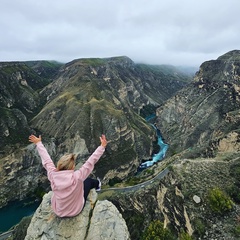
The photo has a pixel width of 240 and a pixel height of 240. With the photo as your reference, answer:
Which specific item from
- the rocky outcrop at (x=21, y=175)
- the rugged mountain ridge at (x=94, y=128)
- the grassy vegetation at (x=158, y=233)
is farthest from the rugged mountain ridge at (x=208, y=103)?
the grassy vegetation at (x=158, y=233)

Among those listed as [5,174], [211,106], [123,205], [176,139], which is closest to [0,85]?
[5,174]

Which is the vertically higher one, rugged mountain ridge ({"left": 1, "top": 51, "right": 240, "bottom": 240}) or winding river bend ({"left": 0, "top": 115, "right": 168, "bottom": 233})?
rugged mountain ridge ({"left": 1, "top": 51, "right": 240, "bottom": 240})

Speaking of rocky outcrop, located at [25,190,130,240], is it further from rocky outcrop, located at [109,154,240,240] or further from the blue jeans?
rocky outcrop, located at [109,154,240,240]

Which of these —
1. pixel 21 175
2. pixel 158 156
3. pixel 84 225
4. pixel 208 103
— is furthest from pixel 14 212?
pixel 208 103

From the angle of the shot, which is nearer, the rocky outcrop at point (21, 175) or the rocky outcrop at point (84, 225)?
the rocky outcrop at point (84, 225)

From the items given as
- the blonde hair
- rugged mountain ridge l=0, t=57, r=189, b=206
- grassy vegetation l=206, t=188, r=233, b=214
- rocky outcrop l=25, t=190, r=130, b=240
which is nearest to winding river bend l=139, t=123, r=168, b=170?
rugged mountain ridge l=0, t=57, r=189, b=206

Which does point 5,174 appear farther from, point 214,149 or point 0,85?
point 214,149

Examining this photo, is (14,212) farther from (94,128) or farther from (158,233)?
(158,233)

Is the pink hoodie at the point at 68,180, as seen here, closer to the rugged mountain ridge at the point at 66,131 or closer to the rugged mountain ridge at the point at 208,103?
the rugged mountain ridge at the point at 66,131

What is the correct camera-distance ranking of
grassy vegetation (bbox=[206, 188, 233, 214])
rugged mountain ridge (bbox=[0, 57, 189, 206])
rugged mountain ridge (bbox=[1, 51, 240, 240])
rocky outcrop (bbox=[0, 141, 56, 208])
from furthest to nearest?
1. rugged mountain ridge (bbox=[0, 57, 189, 206])
2. rocky outcrop (bbox=[0, 141, 56, 208])
3. grassy vegetation (bbox=[206, 188, 233, 214])
4. rugged mountain ridge (bbox=[1, 51, 240, 240])
